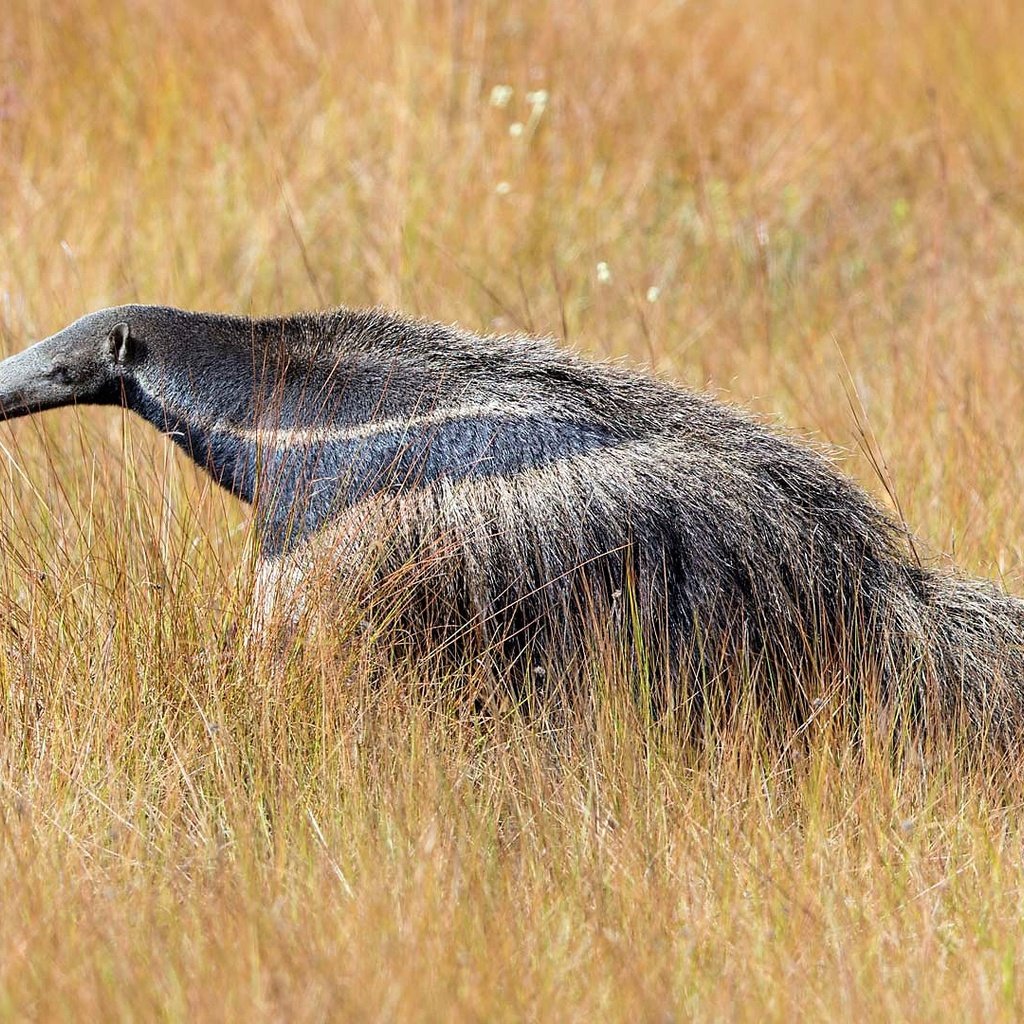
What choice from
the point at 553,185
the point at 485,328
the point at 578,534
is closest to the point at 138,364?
the point at 578,534

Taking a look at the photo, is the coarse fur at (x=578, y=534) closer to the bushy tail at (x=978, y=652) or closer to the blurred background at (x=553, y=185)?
the bushy tail at (x=978, y=652)

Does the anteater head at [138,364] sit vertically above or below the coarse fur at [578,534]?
above

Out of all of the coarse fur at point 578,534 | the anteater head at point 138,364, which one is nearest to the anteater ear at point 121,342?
the anteater head at point 138,364

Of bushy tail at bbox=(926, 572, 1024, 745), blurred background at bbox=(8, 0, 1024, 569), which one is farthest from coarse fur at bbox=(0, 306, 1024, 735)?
blurred background at bbox=(8, 0, 1024, 569)

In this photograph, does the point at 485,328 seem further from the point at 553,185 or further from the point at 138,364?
the point at 138,364

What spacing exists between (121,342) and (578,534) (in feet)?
5.15

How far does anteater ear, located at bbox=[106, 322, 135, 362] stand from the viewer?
480 cm

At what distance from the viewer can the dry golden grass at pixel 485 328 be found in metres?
3.15

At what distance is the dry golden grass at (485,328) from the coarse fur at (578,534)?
0.26 metres

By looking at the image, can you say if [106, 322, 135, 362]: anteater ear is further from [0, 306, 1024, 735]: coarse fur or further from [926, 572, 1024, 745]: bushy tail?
[926, 572, 1024, 745]: bushy tail

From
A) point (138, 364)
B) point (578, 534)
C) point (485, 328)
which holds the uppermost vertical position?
point (138, 364)

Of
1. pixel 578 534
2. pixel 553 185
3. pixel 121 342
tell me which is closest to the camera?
pixel 578 534

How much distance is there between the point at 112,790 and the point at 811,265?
19.7 feet

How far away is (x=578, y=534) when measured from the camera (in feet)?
14.5
